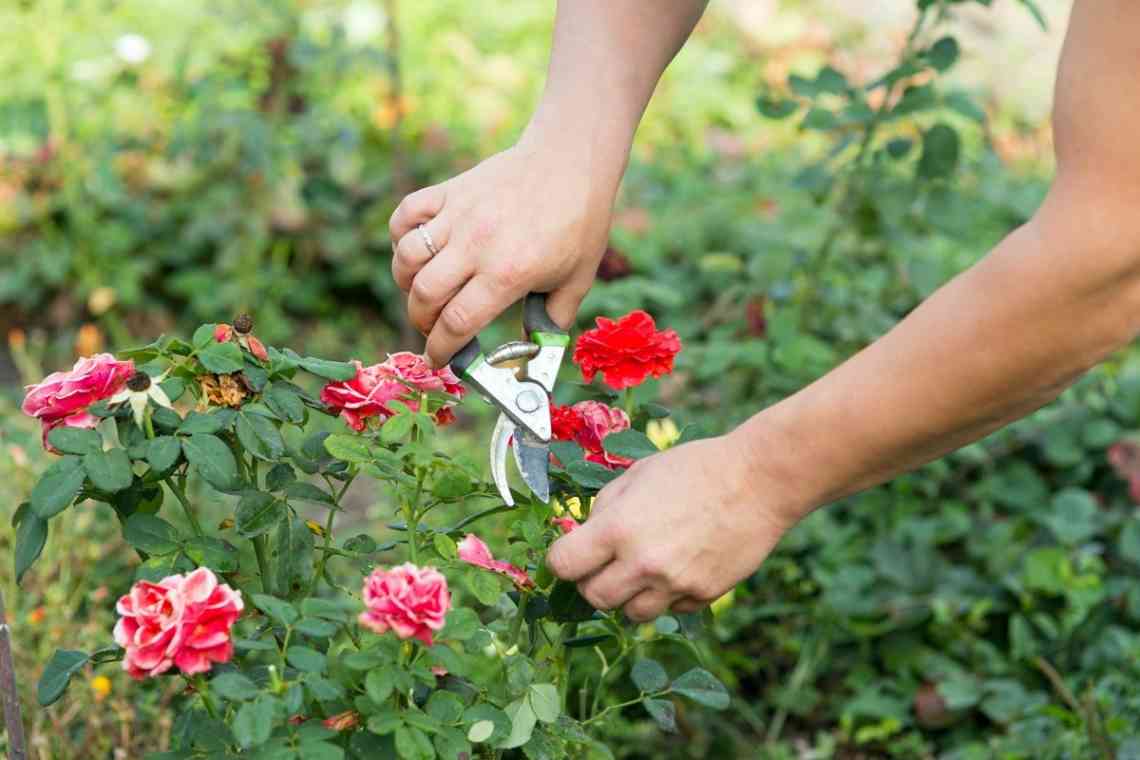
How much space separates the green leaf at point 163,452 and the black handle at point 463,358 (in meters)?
0.31

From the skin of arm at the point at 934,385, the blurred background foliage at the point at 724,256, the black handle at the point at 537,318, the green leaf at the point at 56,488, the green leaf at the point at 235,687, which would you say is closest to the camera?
the skin of arm at the point at 934,385

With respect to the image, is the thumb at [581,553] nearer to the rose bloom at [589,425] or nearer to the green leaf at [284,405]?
the rose bloom at [589,425]

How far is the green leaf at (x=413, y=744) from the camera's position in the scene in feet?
4.16

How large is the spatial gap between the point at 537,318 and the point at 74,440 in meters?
0.52

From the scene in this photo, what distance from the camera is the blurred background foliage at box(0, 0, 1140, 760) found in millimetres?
2510

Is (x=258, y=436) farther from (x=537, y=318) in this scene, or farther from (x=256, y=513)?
(x=537, y=318)

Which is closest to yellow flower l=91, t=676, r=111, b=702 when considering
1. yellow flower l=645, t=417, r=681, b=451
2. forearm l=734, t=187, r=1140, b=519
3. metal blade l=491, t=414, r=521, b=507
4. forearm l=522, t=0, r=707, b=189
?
metal blade l=491, t=414, r=521, b=507

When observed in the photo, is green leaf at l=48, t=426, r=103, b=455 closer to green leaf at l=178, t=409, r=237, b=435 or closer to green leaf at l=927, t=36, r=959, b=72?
green leaf at l=178, t=409, r=237, b=435

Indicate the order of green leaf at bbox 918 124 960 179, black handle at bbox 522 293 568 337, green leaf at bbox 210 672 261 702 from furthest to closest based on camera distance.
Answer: green leaf at bbox 918 124 960 179
black handle at bbox 522 293 568 337
green leaf at bbox 210 672 261 702

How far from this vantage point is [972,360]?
1.18 meters

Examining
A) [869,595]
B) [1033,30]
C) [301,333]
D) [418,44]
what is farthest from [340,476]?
[1033,30]

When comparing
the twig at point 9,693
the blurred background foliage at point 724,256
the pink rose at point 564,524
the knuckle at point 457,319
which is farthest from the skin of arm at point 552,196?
the blurred background foliage at point 724,256

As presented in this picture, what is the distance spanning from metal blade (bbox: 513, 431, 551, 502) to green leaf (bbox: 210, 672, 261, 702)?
0.39 m

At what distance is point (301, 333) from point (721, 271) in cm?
141
